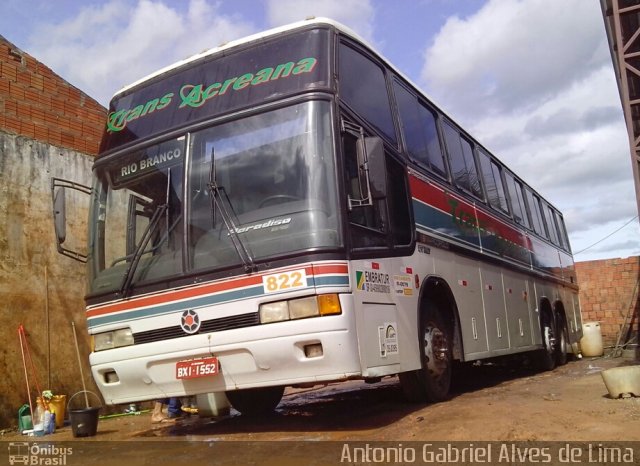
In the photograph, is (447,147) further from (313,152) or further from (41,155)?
(41,155)

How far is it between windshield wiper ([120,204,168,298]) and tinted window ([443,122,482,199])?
3947mm

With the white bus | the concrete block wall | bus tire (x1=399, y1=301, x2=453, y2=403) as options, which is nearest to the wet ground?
bus tire (x1=399, y1=301, x2=453, y2=403)

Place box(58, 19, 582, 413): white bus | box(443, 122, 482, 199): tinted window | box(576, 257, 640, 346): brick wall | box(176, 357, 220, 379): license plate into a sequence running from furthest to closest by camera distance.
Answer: box(576, 257, 640, 346): brick wall, box(443, 122, 482, 199): tinted window, box(176, 357, 220, 379): license plate, box(58, 19, 582, 413): white bus

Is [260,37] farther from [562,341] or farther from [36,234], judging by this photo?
[562,341]

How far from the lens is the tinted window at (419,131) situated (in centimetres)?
644

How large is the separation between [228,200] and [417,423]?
2.35 meters

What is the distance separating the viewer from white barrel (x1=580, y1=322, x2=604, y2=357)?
49.4ft

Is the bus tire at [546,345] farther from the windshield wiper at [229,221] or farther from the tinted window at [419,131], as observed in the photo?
the windshield wiper at [229,221]

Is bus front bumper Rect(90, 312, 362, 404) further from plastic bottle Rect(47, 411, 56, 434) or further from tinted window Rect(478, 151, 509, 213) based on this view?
tinted window Rect(478, 151, 509, 213)

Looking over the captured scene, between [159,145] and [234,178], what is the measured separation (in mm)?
946

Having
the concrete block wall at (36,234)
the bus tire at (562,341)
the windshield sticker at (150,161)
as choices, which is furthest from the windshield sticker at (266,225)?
the bus tire at (562,341)

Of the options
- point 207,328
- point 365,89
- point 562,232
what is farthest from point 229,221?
point 562,232

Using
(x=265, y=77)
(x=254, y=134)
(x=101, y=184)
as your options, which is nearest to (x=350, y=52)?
(x=265, y=77)

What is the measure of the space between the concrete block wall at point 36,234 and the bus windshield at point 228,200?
3202 mm
